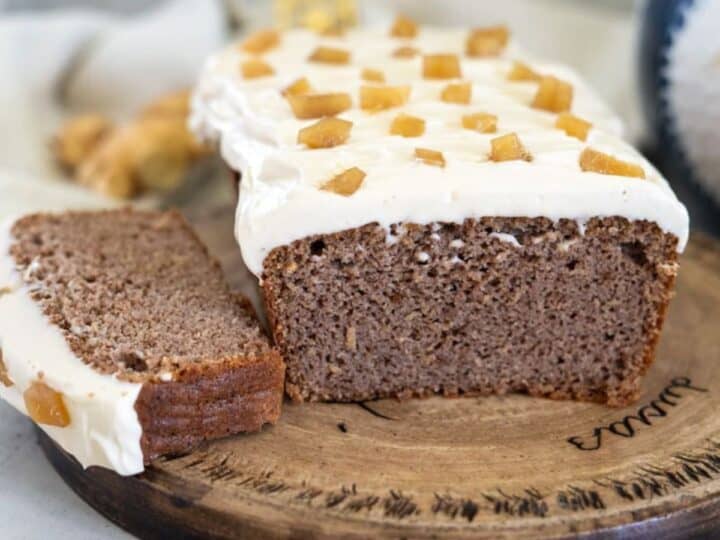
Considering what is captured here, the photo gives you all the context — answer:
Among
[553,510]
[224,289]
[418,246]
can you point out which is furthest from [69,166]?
[553,510]

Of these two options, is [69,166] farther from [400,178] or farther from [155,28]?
[400,178]

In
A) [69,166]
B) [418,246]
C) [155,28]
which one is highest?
[418,246]

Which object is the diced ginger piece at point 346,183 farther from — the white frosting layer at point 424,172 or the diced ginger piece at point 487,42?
the diced ginger piece at point 487,42

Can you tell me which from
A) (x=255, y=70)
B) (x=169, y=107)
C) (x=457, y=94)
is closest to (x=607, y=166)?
(x=457, y=94)

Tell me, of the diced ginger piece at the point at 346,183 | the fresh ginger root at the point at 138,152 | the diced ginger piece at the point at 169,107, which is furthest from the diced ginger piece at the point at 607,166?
the diced ginger piece at the point at 169,107

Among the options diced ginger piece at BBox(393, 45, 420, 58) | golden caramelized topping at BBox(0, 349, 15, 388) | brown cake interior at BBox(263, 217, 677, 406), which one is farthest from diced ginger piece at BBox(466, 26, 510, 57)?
golden caramelized topping at BBox(0, 349, 15, 388)

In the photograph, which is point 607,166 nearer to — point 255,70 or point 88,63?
point 255,70
